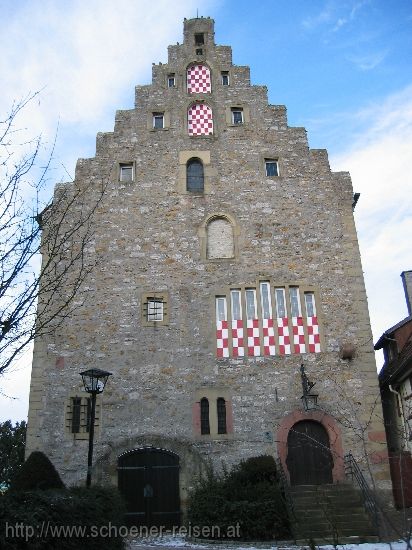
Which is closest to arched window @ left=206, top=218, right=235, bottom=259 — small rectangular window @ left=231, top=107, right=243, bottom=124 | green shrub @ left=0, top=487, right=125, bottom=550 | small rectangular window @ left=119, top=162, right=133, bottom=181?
small rectangular window @ left=119, top=162, right=133, bottom=181

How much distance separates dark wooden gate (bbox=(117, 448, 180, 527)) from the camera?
14.2 meters

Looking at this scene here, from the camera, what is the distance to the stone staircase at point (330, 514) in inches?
469

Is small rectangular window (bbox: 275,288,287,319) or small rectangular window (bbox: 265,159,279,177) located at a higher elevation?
small rectangular window (bbox: 265,159,279,177)

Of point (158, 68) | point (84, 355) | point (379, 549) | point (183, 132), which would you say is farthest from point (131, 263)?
point (379, 549)

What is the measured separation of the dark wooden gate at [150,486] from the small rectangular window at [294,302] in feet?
17.3

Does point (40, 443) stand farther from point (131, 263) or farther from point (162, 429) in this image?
point (131, 263)

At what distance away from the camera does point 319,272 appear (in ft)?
54.3

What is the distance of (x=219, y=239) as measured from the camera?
17.1 meters

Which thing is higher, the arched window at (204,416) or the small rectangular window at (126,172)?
the small rectangular window at (126,172)

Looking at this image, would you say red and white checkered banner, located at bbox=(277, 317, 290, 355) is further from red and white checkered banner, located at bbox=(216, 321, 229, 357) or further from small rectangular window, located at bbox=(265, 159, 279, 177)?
small rectangular window, located at bbox=(265, 159, 279, 177)

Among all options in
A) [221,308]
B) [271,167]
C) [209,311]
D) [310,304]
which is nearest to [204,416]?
[209,311]

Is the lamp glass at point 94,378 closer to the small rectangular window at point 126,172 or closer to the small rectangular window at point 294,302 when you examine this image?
the small rectangular window at point 294,302

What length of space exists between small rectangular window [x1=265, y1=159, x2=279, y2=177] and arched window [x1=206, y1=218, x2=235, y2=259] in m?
2.26

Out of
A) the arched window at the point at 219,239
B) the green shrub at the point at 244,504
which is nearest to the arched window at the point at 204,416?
the green shrub at the point at 244,504
